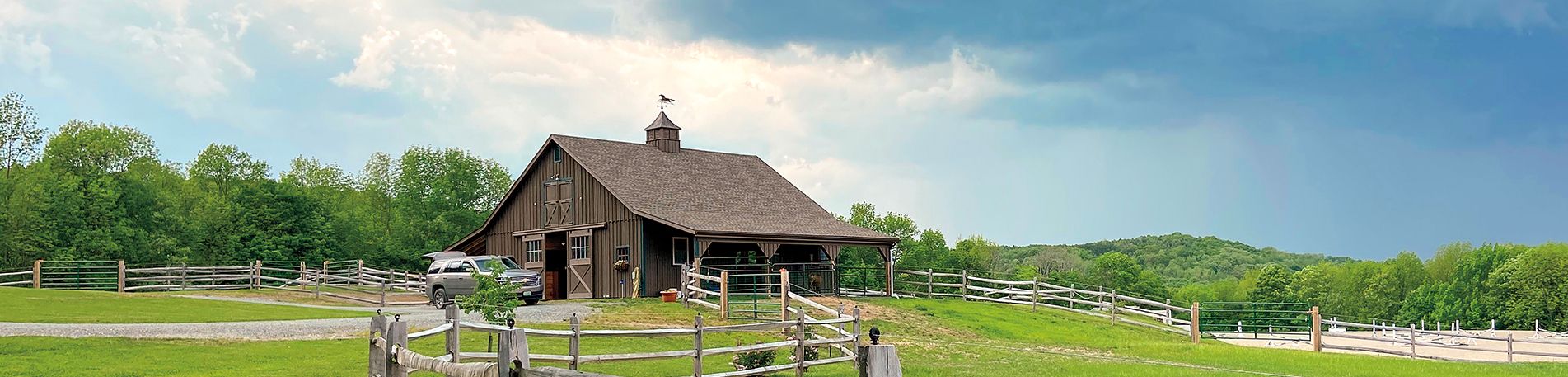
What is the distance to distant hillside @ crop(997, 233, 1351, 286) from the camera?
112188mm

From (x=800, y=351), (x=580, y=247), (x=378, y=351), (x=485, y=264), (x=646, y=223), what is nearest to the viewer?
(x=378, y=351)

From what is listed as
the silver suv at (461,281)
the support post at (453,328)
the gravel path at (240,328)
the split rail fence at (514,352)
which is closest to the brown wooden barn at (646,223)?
the silver suv at (461,281)

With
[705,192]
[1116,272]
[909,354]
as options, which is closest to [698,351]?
[909,354]

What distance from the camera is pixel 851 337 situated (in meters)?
20.2

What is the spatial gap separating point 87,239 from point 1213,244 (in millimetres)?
104753

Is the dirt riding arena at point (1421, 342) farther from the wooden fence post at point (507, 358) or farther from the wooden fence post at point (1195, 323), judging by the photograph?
the wooden fence post at point (507, 358)

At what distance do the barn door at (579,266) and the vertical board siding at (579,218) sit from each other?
21 centimetres

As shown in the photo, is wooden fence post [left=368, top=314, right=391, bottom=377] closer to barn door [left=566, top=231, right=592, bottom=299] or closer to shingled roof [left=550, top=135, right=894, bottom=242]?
shingled roof [left=550, top=135, right=894, bottom=242]

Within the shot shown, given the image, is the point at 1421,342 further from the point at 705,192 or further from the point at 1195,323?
the point at 705,192

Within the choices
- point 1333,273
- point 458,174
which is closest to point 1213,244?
point 1333,273

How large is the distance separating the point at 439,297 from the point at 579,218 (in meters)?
6.09

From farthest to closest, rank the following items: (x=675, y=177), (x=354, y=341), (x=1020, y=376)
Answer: (x=675, y=177) → (x=354, y=341) → (x=1020, y=376)

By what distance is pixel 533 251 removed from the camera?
40094mm

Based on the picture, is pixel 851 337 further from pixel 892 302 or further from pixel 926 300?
pixel 926 300
